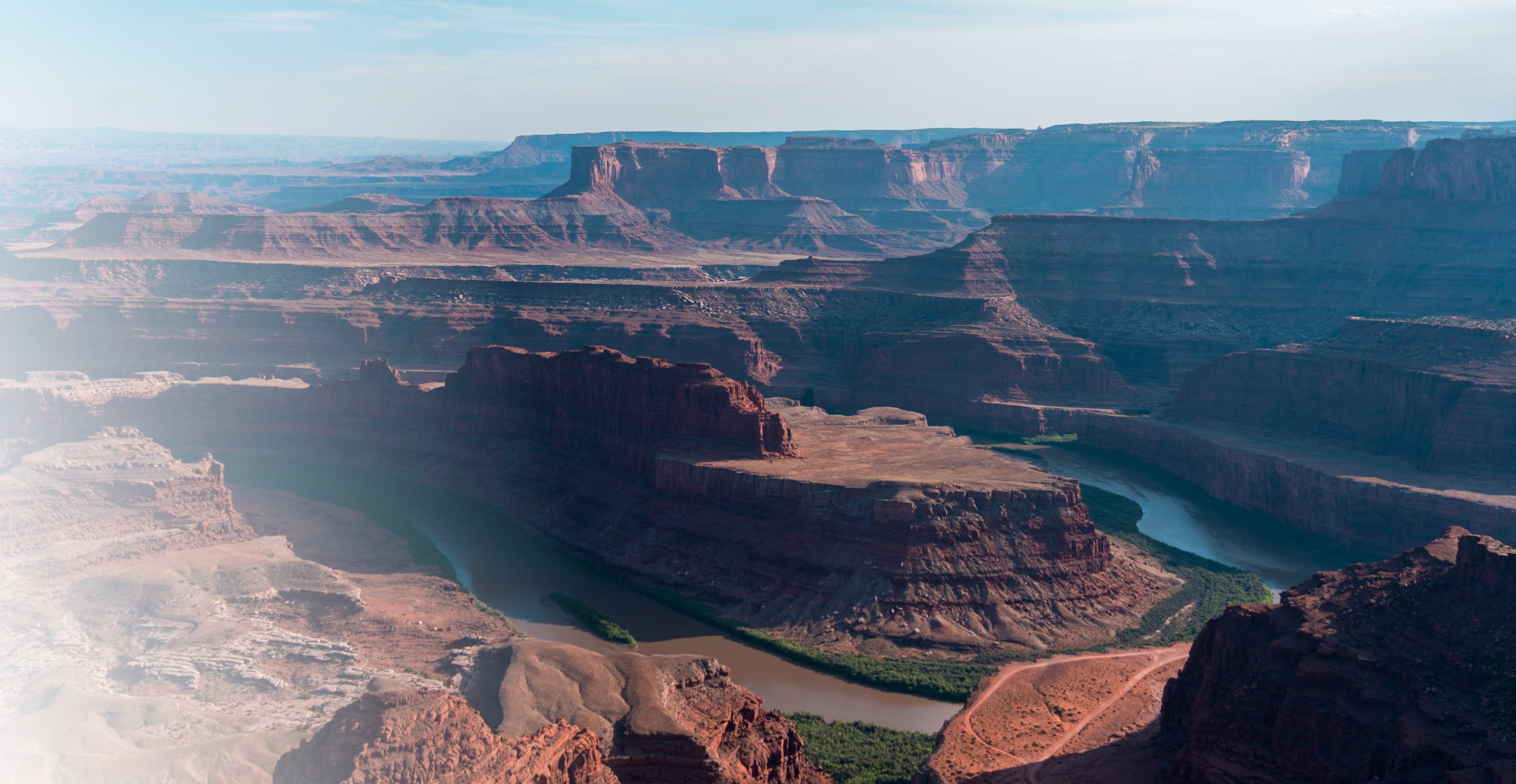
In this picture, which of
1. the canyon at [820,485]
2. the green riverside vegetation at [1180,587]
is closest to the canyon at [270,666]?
the canyon at [820,485]

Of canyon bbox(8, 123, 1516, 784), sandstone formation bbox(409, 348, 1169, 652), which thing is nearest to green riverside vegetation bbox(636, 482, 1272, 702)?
canyon bbox(8, 123, 1516, 784)

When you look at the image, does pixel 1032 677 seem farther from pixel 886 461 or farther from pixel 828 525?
pixel 886 461

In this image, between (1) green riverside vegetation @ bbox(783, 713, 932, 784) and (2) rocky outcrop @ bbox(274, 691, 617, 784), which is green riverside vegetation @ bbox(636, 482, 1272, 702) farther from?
(2) rocky outcrop @ bbox(274, 691, 617, 784)

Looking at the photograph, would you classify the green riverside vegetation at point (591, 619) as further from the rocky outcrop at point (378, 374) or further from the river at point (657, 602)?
the rocky outcrop at point (378, 374)

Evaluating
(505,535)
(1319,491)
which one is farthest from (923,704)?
(1319,491)

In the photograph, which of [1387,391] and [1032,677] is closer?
[1032,677]

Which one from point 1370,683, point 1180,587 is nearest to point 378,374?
point 1180,587

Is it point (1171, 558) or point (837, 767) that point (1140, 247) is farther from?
point (837, 767)

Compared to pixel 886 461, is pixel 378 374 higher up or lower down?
lower down
